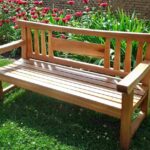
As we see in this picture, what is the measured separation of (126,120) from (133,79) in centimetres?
42

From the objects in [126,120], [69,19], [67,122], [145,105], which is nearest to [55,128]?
[67,122]

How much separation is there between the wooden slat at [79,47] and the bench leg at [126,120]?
36.1 inches

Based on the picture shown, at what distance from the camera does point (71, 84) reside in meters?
3.70

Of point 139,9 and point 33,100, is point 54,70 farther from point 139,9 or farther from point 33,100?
point 139,9

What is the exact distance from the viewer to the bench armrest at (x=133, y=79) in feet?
9.41

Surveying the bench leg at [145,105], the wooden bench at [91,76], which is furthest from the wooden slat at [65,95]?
the bench leg at [145,105]

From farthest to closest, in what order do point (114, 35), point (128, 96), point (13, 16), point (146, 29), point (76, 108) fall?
point (13, 16), point (146, 29), point (76, 108), point (114, 35), point (128, 96)

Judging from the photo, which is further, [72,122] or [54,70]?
[54,70]

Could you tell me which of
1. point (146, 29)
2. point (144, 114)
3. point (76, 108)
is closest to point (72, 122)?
point (76, 108)

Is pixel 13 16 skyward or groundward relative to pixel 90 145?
skyward

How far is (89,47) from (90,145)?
117 centimetres

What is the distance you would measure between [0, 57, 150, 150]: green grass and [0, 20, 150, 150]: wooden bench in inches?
8.5

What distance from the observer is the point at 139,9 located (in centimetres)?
785

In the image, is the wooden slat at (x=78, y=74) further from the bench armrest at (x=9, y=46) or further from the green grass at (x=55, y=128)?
the green grass at (x=55, y=128)
